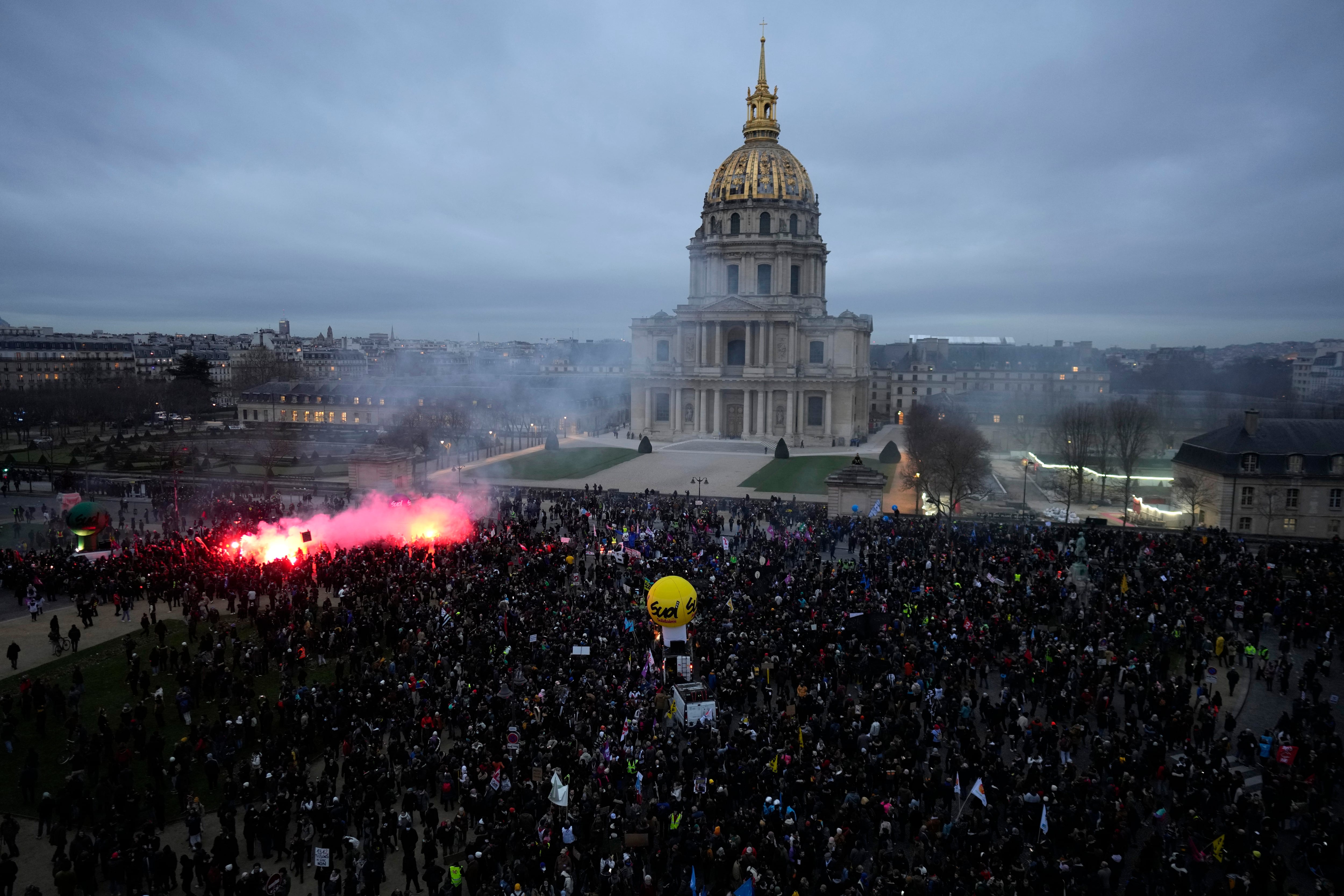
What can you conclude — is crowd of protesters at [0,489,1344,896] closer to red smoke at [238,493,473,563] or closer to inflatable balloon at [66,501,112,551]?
red smoke at [238,493,473,563]

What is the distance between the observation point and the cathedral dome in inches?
3039

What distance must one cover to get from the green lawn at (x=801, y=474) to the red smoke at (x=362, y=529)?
18.7 m

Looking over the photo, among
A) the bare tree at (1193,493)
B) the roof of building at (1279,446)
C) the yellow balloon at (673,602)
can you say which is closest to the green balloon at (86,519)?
the yellow balloon at (673,602)

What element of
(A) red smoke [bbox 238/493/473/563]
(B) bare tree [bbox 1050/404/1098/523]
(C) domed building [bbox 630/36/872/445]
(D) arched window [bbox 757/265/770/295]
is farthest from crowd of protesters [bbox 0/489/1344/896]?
(D) arched window [bbox 757/265/770/295]

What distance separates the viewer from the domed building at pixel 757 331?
238 feet

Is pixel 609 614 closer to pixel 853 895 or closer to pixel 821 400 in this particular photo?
pixel 853 895

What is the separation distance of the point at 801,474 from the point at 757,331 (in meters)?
23.2

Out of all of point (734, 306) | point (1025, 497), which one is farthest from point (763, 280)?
point (1025, 497)

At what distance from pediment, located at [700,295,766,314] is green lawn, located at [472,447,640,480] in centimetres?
1713

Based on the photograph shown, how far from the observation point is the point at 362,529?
99.7 feet

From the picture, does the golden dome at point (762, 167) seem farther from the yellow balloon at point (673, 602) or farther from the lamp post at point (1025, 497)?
the yellow balloon at point (673, 602)

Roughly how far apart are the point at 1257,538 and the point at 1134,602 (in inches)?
534

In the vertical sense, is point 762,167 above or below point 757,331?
above

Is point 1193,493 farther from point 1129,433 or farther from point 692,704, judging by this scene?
point 692,704
